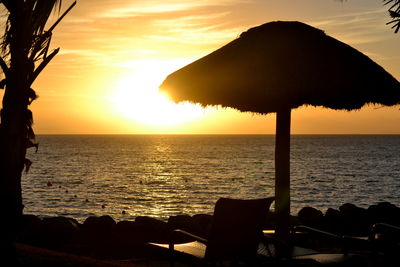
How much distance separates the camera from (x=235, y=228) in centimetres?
540

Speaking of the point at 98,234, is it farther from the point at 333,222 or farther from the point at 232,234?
the point at 232,234

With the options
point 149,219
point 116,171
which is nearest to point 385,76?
point 149,219

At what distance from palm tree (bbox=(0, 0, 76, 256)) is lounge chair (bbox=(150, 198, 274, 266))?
2.33 meters

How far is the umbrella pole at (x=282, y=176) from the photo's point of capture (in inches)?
265

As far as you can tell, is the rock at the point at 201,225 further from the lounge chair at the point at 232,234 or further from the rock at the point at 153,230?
the lounge chair at the point at 232,234

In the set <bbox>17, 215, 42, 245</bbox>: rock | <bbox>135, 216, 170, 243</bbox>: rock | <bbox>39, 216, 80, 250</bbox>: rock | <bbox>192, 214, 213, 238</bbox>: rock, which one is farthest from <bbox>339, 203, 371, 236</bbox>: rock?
<bbox>17, 215, 42, 245</bbox>: rock

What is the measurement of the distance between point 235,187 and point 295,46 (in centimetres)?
5056

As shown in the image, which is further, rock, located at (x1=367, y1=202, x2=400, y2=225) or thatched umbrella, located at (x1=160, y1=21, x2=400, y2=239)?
rock, located at (x1=367, y1=202, x2=400, y2=225)

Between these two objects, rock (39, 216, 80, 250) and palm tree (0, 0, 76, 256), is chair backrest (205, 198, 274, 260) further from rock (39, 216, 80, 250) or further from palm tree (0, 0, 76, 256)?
rock (39, 216, 80, 250)

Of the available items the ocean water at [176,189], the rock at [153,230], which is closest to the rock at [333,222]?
the rock at [153,230]

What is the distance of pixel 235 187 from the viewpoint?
56.3 m

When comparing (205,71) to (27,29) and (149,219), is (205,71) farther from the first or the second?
(149,219)

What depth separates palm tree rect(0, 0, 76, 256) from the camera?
6.73 m

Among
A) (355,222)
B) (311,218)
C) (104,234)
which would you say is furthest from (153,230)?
(355,222)
